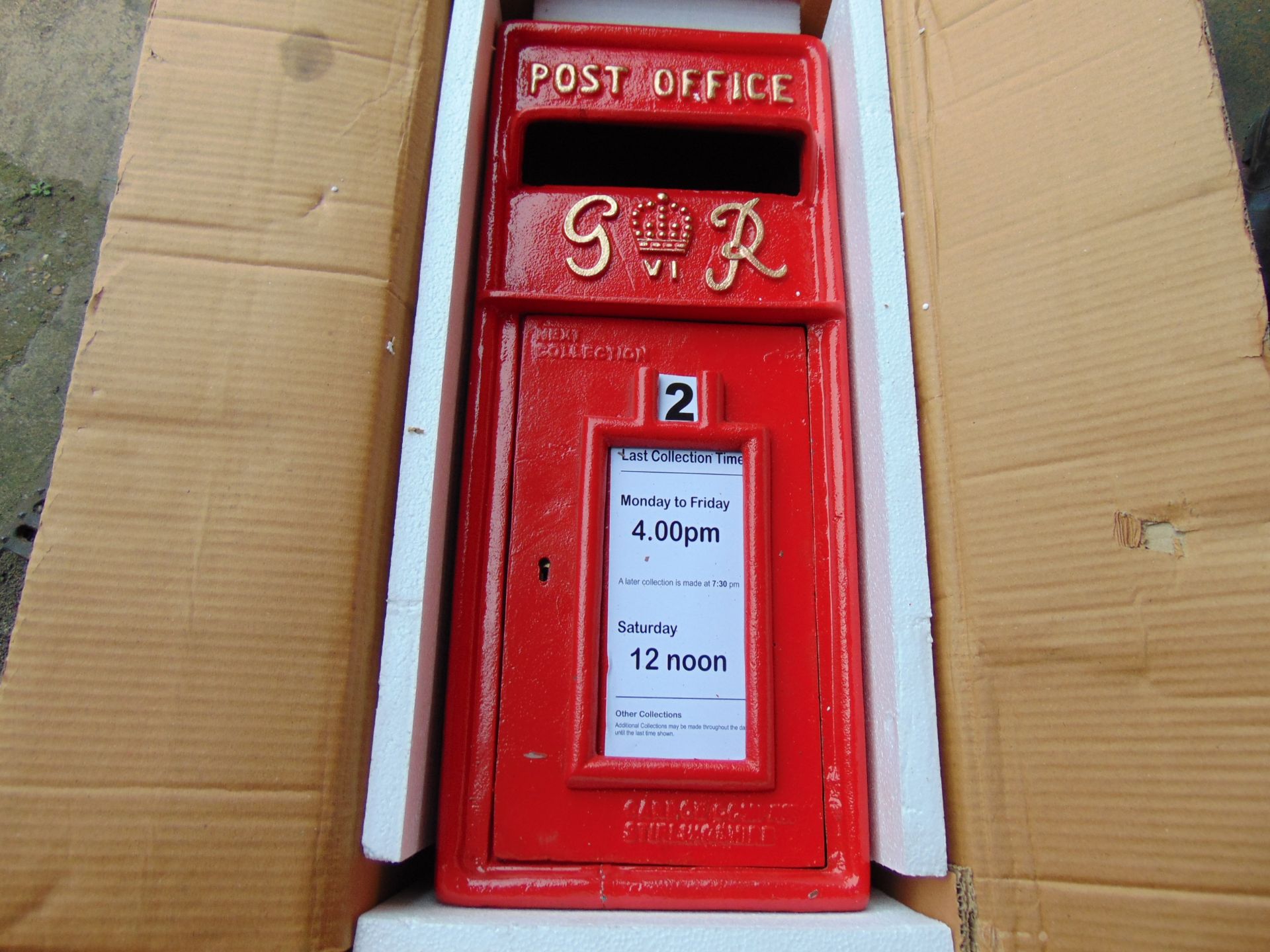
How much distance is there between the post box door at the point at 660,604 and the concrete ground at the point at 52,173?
111cm

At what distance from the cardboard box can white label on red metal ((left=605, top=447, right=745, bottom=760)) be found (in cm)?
26

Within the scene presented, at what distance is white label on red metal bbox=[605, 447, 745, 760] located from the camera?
3.18 feet

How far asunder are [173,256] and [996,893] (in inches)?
49.6

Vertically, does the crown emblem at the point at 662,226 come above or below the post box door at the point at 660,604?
above

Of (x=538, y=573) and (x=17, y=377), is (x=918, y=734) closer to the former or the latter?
(x=538, y=573)

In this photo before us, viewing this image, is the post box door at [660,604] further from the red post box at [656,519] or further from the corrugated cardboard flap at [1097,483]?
the corrugated cardboard flap at [1097,483]

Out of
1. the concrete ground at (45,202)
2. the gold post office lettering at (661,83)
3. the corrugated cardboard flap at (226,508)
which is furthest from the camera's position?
the concrete ground at (45,202)

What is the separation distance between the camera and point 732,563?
1025mm

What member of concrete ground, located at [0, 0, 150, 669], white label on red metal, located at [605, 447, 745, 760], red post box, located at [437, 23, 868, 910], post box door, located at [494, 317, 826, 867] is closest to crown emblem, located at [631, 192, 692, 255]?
red post box, located at [437, 23, 868, 910]

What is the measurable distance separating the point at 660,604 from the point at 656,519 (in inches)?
4.6

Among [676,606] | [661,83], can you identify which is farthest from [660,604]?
[661,83]

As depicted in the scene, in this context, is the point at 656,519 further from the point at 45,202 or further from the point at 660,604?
the point at 45,202

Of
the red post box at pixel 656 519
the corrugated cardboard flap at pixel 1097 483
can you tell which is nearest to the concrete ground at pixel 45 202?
the red post box at pixel 656 519

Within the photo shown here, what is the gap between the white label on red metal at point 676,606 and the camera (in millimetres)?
970
